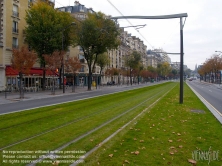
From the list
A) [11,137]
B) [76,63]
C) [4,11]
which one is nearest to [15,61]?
[76,63]

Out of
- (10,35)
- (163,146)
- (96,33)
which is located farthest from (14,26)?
(163,146)

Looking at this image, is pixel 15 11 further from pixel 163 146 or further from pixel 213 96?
pixel 163 146

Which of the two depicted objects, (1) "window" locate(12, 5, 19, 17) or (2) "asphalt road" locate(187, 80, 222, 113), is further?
(1) "window" locate(12, 5, 19, 17)

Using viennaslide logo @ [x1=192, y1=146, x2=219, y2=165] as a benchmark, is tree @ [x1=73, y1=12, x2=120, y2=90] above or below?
above

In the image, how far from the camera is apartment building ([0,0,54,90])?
34125mm

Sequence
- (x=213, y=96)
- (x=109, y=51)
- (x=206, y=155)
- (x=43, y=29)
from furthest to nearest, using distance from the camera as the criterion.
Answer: (x=109, y=51) < (x=43, y=29) < (x=213, y=96) < (x=206, y=155)

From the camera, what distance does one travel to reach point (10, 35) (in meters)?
36.2

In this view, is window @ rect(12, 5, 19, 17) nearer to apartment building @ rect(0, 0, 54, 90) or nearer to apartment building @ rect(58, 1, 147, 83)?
apartment building @ rect(0, 0, 54, 90)

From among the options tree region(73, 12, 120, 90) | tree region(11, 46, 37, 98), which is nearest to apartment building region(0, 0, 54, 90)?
tree region(11, 46, 37, 98)

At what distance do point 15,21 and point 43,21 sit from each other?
684 centimetres

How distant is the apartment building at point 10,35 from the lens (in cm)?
3412

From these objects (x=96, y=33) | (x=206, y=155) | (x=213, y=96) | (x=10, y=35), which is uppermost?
(x=96, y=33)

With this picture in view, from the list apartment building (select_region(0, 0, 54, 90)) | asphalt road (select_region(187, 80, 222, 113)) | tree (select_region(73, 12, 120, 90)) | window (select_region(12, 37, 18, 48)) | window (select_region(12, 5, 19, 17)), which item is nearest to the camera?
asphalt road (select_region(187, 80, 222, 113))

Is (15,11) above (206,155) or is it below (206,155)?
above
